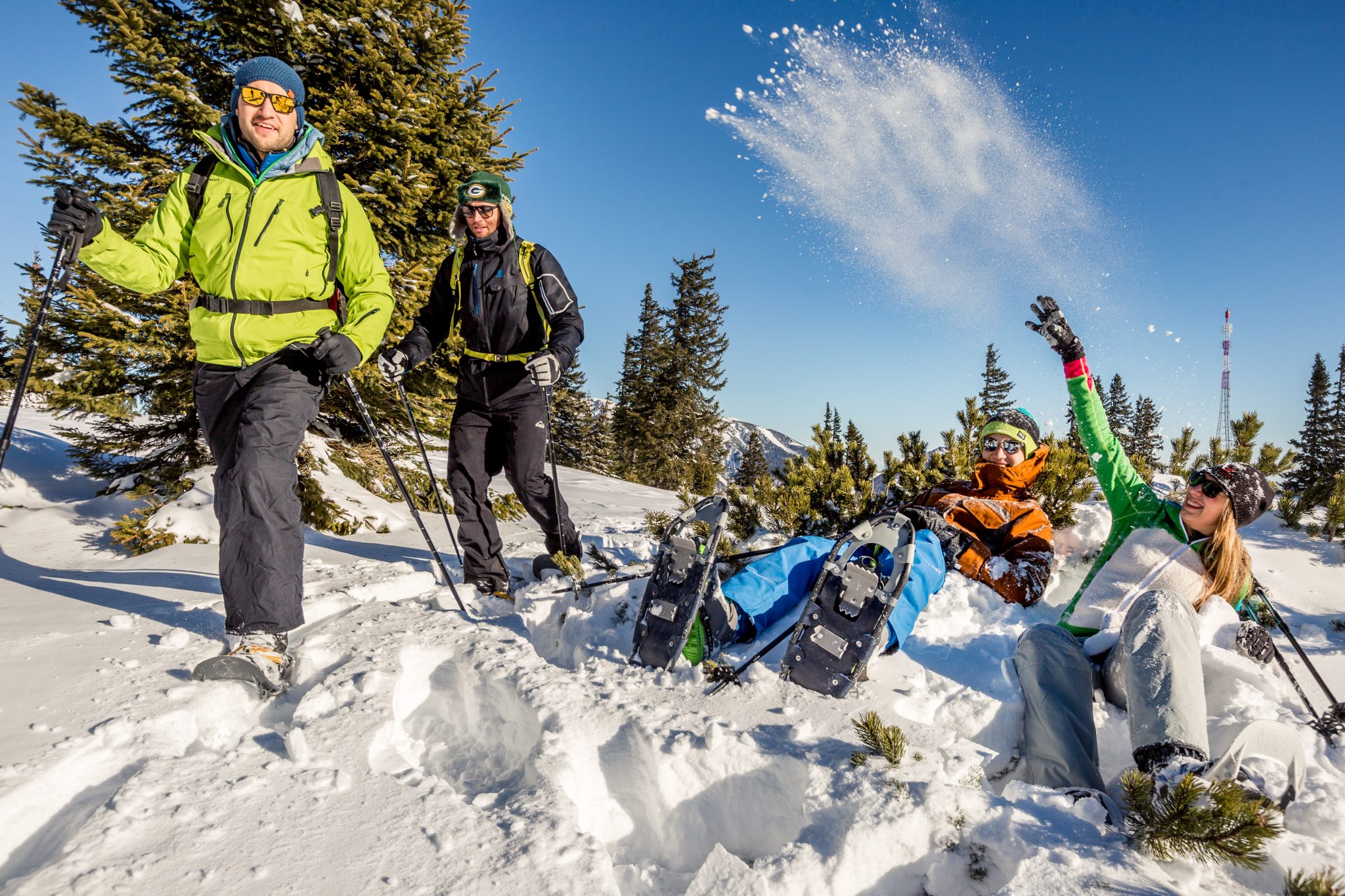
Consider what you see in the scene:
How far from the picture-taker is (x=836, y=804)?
1.82 meters

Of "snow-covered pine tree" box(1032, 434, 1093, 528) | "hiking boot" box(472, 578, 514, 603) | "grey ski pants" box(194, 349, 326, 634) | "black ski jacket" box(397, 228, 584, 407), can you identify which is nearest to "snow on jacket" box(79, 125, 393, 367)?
"grey ski pants" box(194, 349, 326, 634)

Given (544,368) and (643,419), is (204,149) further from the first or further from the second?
(643,419)

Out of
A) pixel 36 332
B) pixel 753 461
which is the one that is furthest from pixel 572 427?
A: pixel 36 332

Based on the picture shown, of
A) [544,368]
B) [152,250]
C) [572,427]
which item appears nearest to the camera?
[152,250]

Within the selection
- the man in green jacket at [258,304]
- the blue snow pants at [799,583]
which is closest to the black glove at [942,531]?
the blue snow pants at [799,583]

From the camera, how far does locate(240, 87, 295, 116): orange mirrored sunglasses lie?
2.73 metres

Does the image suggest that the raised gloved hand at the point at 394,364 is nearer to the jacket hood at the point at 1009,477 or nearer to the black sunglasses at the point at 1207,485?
the jacket hood at the point at 1009,477

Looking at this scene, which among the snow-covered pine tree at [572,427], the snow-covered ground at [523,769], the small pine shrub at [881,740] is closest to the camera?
the snow-covered ground at [523,769]

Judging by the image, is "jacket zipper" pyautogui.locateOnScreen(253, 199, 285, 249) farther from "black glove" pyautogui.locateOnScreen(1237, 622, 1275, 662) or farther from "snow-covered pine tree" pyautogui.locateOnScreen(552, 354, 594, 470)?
"snow-covered pine tree" pyautogui.locateOnScreen(552, 354, 594, 470)

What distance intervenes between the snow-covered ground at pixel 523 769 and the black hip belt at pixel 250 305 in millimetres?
1425

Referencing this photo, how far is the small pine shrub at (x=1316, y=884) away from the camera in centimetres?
127

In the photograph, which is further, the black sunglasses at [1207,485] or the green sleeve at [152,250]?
the black sunglasses at [1207,485]

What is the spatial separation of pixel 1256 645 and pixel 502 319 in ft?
13.5

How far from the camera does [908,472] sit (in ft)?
17.3
